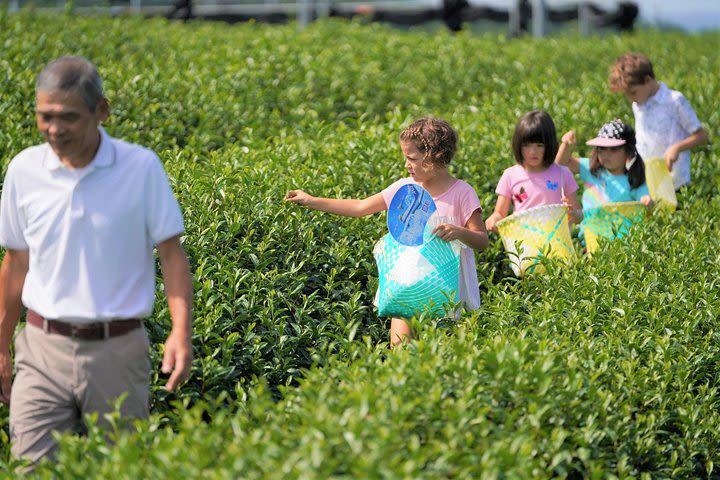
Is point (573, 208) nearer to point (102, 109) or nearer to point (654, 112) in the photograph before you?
point (654, 112)

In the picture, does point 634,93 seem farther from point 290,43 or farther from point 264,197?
point 290,43

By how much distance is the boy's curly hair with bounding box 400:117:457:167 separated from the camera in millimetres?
5906

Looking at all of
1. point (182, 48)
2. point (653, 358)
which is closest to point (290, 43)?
point (182, 48)

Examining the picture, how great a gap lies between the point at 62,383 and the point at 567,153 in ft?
14.1

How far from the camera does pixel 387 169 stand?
8.04 meters

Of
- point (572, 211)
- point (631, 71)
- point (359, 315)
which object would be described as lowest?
point (359, 315)

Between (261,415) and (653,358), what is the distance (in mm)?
2352

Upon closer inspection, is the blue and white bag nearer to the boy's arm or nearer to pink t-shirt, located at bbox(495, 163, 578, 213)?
pink t-shirt, located at bbox(495, 163, 578, 213)

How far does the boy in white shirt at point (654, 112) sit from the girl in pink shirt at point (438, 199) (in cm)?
319

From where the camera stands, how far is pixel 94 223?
412 centimetres

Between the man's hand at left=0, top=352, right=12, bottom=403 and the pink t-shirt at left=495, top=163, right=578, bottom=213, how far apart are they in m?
3.72

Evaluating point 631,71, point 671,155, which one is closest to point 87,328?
point 671,155

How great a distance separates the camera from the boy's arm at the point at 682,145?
855cm

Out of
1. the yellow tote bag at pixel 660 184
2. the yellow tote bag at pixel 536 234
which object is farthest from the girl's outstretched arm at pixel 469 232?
the yellow tote bag at pixel 660 184
